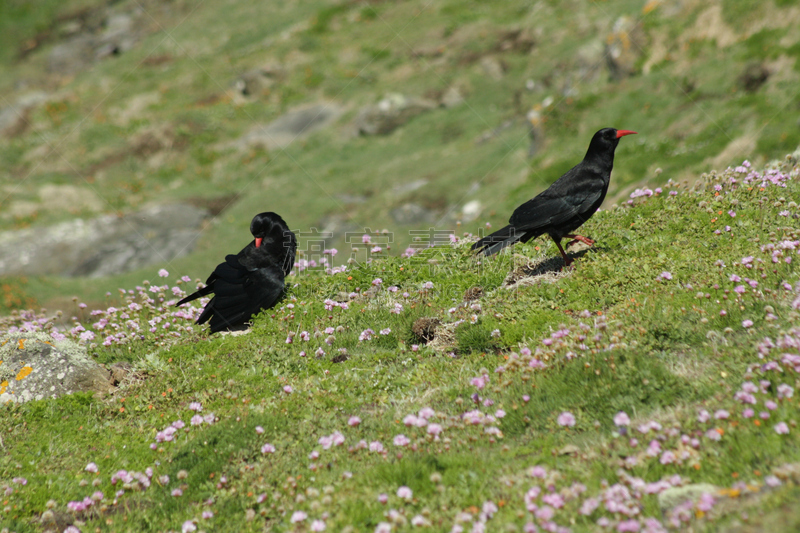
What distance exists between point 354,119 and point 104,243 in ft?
63.2

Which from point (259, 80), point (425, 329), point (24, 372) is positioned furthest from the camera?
point (259, 80)

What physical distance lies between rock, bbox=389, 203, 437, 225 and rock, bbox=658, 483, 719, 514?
78.2ft

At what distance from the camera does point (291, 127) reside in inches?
1800

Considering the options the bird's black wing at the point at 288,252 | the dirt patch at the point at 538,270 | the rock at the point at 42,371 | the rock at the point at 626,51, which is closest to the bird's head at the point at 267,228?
the bird's black wing at the point at 288,252

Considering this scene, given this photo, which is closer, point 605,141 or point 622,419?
point 622,419

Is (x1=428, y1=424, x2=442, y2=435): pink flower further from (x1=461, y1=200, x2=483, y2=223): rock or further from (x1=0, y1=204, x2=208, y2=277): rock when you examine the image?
(x1=0, y1=204, x2=208, y2=277): rock

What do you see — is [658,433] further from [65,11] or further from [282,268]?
[65,11]

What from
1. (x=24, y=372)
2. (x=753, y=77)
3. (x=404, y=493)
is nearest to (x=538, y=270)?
(x=404, y=493)

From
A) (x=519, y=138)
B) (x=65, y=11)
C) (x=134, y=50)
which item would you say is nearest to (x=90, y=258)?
(x=519, y=138)

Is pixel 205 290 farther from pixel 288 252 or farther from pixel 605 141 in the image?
pixel 605 141

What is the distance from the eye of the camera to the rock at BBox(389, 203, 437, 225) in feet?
91.1

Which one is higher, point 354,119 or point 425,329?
point 425,329

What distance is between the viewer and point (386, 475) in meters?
4.77

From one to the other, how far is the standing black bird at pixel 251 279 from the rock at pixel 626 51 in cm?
2368
